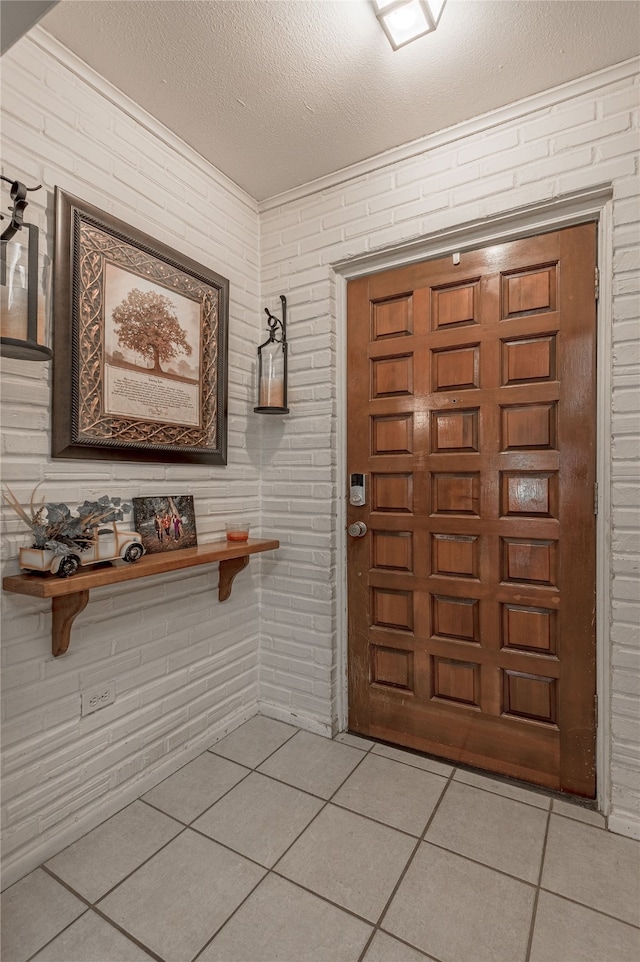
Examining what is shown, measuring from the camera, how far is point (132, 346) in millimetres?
1718

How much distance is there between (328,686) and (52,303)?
1.87 m

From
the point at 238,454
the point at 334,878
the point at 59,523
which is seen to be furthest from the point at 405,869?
the point at 238,454

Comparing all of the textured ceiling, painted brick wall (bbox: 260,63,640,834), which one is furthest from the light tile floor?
the textured ceiling

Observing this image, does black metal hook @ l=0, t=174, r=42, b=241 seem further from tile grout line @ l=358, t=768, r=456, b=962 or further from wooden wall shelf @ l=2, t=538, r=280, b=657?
tile grout line @ l=358, t=768, r=456, b=962

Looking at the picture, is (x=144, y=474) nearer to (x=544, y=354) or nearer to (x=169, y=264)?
(x=169, y=264)

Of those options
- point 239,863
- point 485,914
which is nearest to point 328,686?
point 239,863

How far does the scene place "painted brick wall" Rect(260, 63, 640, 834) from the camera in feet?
5.18

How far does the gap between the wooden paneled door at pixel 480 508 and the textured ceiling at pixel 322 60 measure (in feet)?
1.75

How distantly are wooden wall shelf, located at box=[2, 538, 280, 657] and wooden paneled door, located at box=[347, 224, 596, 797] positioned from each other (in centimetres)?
78

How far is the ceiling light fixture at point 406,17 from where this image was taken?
1.35m

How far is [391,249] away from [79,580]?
5.80ft

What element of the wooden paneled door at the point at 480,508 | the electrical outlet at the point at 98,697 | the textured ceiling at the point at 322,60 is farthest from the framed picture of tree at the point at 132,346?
the electrical outlet at the point at 98,697

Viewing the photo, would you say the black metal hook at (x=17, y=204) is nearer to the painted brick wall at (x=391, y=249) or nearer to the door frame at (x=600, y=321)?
the painted brick wall at (x=391, y=249)

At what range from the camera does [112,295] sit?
1.65 m
